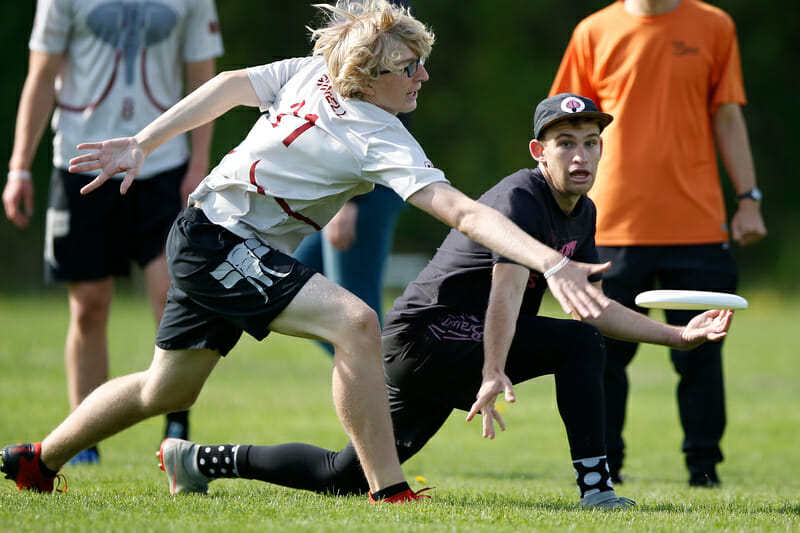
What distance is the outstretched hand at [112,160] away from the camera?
371cm

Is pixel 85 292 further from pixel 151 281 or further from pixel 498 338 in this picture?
pixel 498 338

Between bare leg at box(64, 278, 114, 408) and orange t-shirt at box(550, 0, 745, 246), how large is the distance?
268 centimetres

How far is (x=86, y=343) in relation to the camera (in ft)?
18.1

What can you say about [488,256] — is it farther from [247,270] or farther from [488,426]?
[247,270]

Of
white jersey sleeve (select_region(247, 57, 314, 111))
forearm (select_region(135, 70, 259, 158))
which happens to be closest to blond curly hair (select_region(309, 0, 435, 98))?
white jersey sleeve (select_region(247, 57, 314, 111))

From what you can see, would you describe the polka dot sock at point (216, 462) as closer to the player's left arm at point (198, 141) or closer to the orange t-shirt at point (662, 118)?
the player's left arm at point (198, 141)

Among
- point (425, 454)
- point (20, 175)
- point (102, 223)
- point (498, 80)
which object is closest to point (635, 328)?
point (425, 454)

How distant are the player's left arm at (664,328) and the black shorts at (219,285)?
1.10 m

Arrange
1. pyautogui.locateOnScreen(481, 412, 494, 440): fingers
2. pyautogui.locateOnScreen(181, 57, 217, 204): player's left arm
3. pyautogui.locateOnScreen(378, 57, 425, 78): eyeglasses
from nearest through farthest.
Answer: pyautogui.locateOnScreen(481, 412, 494, 440): fingers
pyautogui.locateOnScreen(378, 57, 425, 78): eyeglasses
pyautogui.locateOnScreen(181, 57, 217, 204): player's left arm

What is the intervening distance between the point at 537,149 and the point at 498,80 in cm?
2077

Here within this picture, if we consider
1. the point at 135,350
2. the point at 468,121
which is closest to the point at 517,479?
the point at 135,350

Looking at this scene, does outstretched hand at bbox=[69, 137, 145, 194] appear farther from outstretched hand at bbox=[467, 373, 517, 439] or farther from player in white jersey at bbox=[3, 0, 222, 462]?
player in white jersey at bbox=[3, 0, 222, 462]

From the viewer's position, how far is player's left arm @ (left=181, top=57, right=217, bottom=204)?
18.5 feet

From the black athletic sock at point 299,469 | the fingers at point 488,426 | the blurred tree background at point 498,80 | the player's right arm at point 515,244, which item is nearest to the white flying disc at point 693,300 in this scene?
the player's right arm at point 515,244
